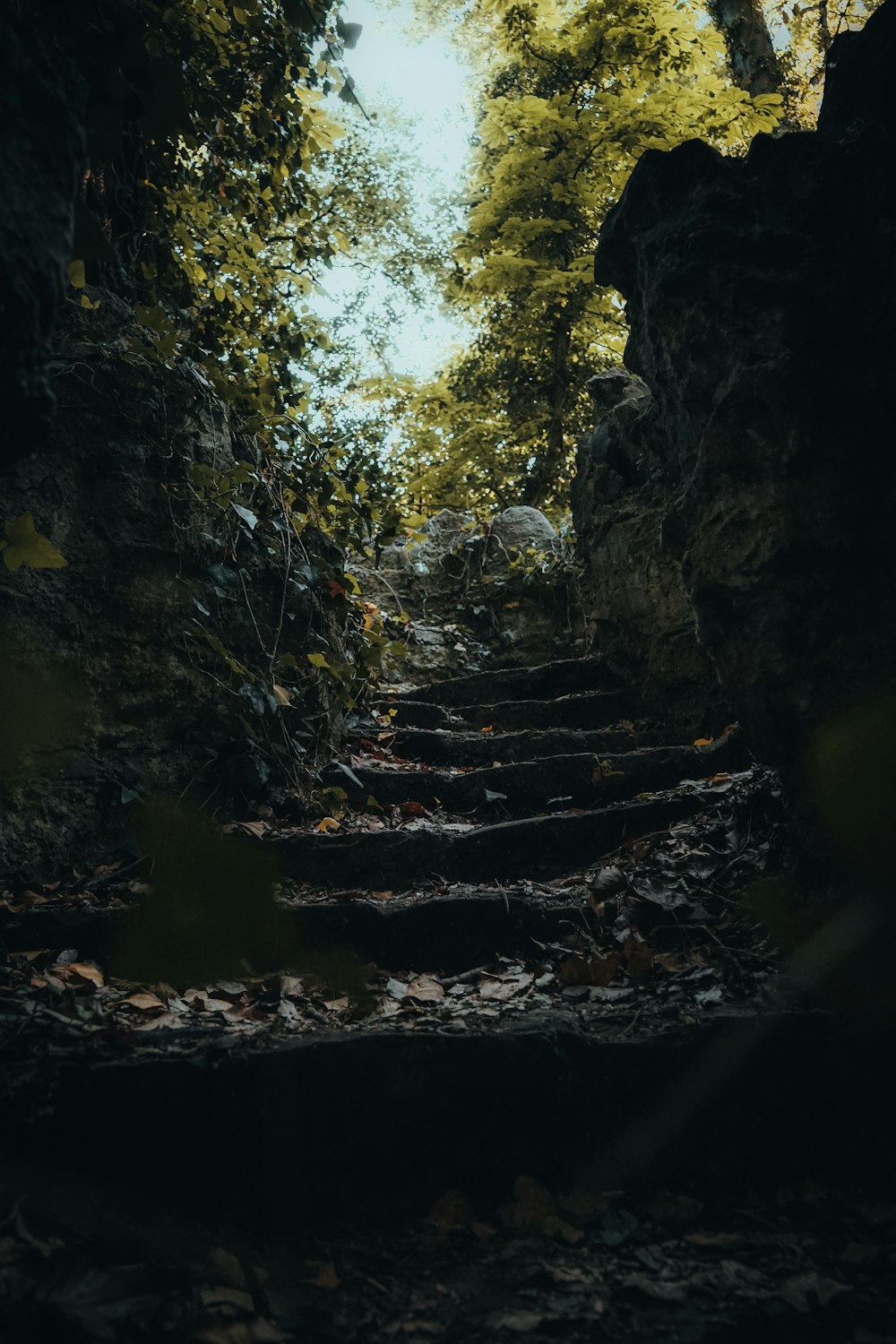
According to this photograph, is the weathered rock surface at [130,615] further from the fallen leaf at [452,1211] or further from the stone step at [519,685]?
the stone step at [519,685]

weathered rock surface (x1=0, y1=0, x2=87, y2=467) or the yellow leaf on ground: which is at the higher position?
weathered rock surface (x1=0, y1=0, x2=87, y2=467)

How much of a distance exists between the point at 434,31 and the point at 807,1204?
55.9ft

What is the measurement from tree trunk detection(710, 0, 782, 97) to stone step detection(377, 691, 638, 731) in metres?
8.16

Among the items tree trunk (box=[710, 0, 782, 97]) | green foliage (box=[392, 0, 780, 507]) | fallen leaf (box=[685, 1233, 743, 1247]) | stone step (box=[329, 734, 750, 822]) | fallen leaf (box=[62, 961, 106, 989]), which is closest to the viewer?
fallen leaf (box=[685, 1233, 743, 1247])

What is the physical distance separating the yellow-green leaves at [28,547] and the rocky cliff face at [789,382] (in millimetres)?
2116

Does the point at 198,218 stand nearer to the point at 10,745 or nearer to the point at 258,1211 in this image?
the point at 10,745

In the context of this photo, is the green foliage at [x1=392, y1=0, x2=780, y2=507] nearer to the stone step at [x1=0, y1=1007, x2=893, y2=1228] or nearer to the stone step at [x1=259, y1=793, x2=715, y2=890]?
the stone step at [x1=259, y1=793, x2=715, y2=890]

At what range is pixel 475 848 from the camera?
3254mm

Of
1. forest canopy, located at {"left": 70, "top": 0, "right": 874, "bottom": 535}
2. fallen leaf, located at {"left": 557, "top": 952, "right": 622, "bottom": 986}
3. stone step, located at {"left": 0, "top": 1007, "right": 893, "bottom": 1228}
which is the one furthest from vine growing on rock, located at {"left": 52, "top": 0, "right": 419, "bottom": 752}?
stone step, located at {"left": 0, "top": 1007, "right": 893, "bottom": 1228}

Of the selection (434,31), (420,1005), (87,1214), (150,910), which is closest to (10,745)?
(150,910)

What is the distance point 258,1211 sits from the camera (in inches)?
63.8

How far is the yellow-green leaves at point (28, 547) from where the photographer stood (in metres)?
1.47

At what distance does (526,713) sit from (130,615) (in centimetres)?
279

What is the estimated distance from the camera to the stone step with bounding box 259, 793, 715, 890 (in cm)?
316
